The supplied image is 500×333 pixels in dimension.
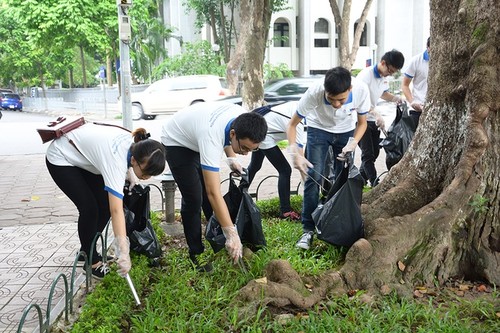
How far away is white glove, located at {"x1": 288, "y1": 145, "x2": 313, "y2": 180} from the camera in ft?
15.4

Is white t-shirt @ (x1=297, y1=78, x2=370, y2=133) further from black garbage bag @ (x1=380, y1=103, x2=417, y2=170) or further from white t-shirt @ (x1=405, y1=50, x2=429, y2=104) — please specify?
white t-shirt @ (x1=405, y1=50, x2=429, y2=104)

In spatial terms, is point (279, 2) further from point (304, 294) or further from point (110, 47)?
point (304, 294)

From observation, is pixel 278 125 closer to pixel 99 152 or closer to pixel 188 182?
pixel 188 182

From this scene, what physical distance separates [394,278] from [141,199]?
1863 millimetres

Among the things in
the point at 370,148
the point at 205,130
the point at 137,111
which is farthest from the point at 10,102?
the point at 205,130

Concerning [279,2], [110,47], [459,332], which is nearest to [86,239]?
[459,332]

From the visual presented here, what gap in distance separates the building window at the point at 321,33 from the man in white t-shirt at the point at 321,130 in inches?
1166

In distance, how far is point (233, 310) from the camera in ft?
10.5

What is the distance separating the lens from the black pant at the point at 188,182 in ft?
12.7

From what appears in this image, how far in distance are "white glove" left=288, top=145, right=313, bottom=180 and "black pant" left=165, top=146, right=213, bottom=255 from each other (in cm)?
102

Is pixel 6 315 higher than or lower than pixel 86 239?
lower

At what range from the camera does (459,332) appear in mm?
2967

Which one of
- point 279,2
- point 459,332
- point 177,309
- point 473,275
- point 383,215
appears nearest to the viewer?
point 459,332

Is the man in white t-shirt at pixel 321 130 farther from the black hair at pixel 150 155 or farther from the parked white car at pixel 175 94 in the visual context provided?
the parked white car at pixel 175 94
